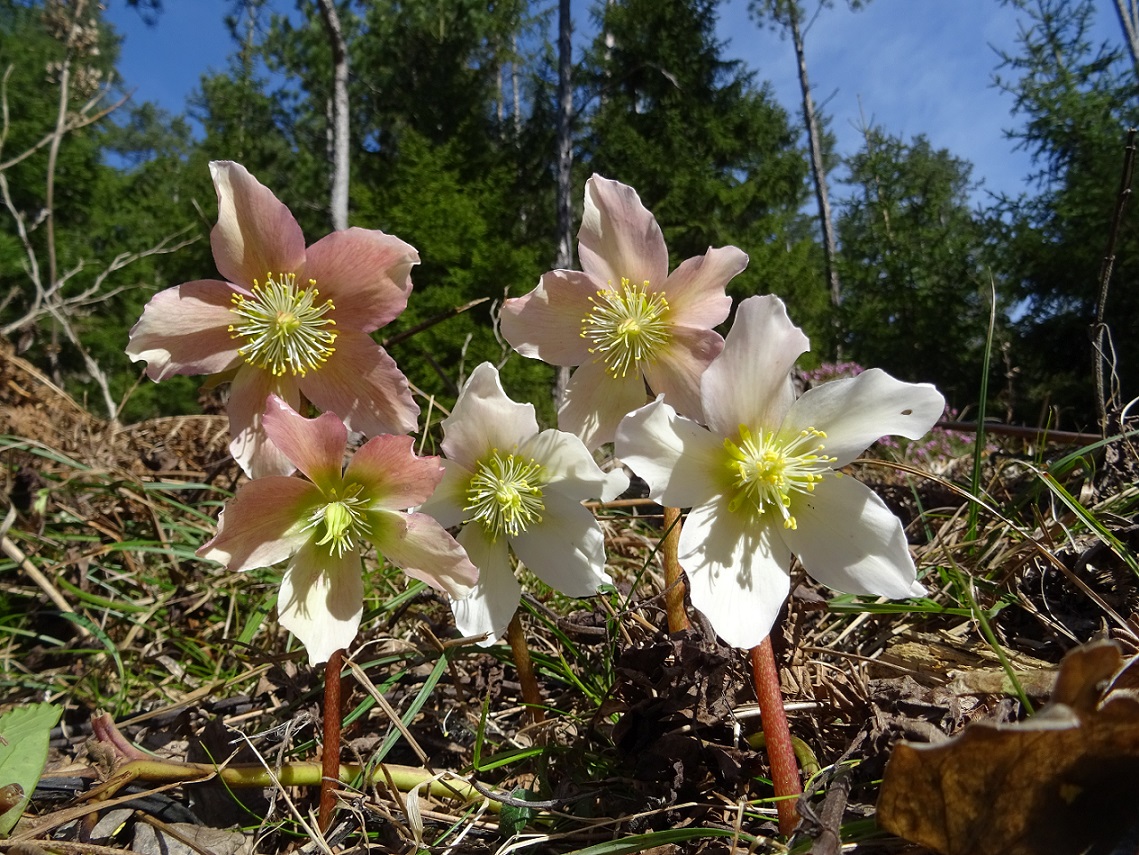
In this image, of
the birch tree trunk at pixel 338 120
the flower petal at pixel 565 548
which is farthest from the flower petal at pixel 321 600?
the birch tree trunk at pixel 338 120

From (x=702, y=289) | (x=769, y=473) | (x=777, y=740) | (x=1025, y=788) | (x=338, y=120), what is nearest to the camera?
(x=1025, y=788)

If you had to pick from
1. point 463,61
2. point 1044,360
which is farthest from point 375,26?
point 1044,360

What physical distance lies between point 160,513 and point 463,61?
17.8 m

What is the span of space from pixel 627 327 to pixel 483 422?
26cm

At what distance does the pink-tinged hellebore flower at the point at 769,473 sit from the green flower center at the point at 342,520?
0.38 meters

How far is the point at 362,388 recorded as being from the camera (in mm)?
966

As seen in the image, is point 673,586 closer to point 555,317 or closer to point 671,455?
point 671,455

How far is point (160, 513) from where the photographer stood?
2055 mm

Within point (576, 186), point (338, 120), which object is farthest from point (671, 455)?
point (576, 186)

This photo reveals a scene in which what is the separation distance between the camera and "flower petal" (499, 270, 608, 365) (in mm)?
1024

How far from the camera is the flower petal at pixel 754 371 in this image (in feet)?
2.47

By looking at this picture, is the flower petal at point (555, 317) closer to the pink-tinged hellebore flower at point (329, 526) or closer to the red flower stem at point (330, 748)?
the pink-tinged hellebore flower at point (329, 526)

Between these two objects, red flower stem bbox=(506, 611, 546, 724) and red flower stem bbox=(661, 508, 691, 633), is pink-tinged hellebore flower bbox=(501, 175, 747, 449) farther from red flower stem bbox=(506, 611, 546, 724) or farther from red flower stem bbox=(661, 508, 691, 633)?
red flower stem bbox=(506, 611, 546, 724)

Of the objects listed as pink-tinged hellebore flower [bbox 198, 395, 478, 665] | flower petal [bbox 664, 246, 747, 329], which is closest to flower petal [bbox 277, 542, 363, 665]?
pink-tinged hellebore flower [bbox 198, 395, 478, 665]
